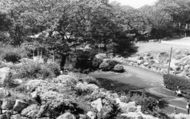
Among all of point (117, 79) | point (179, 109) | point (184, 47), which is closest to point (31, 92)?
point (179, 109)

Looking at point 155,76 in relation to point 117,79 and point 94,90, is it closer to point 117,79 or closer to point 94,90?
point 117,79

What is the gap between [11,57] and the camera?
754 inches

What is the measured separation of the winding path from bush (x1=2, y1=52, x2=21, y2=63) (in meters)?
12.5

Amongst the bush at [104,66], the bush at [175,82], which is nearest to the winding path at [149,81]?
the bush at [175,82]

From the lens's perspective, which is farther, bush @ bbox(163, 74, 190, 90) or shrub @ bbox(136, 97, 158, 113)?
bush @ bbox(163, 74, 190, 90)

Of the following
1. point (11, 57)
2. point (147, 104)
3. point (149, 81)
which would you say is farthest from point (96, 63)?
point (147, 104)

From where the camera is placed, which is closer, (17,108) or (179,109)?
(17,108)

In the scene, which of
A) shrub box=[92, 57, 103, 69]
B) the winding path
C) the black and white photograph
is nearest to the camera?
the black and white photograph

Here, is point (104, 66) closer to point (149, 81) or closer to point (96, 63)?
point (96, 63)

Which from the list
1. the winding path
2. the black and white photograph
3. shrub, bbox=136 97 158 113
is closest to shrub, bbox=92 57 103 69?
the black and white photograph

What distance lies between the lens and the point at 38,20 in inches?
798

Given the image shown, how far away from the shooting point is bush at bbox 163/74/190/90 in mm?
25875

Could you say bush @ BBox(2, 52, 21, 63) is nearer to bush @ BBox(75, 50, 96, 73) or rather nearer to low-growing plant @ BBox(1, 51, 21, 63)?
low-growing plant @ BBox(1, 51, 21, 63)

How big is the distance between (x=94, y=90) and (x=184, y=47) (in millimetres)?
34858
